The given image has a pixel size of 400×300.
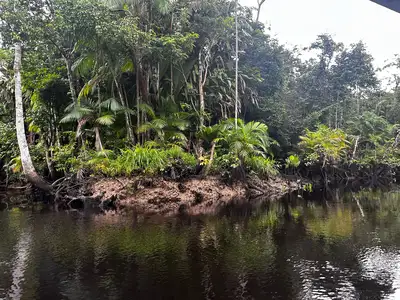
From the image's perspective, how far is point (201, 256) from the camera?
22.5 feet

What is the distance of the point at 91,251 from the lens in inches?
286

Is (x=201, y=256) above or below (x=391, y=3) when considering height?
below

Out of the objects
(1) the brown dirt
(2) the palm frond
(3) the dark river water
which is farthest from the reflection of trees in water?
(2) the palm frond

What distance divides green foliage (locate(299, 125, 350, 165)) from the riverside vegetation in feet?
0.27

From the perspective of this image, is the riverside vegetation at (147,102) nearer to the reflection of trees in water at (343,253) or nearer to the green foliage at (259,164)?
the green foliage at (259,164)

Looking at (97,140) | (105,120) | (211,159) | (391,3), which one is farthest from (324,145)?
(391,3)

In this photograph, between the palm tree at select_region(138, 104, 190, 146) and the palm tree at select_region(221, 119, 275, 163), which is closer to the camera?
the palm tree at select_region(138, 104, 190, 146)

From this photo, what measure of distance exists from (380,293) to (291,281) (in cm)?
124

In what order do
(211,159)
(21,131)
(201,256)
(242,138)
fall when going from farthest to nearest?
(242,138) → (211,159) → (21,131) → (201,256)

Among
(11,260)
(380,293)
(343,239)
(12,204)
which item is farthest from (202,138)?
(380,293)

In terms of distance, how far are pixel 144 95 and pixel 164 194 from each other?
17.1ft

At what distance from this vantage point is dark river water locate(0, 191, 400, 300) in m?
5.19

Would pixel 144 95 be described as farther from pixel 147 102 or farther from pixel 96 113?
pixel 96 113

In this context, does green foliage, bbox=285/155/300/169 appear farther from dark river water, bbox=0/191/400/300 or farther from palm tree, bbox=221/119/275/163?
dark river water, bbox=0/191/400/300
